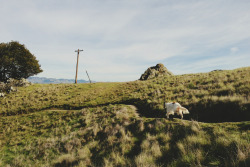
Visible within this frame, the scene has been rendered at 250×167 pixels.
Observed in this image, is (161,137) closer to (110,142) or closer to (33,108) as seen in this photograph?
(110,142)

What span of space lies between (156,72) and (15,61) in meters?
40.4

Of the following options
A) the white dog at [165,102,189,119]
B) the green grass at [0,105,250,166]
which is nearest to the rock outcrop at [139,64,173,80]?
the green grass at [0,105,250,166]

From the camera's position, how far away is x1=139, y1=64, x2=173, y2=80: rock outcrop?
1246 inches

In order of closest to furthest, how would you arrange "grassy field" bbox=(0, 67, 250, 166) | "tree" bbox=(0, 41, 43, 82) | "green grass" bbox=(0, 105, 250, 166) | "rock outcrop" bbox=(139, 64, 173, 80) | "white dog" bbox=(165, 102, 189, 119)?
"green grass" bbox=(0, 105, 250, 166) → "grassy field" bbox=(0, 67, 250, 166) → "white dog" bbox=(165, 102, 189, 119) → "rock outcrop" bbox=(139, 64, 173, 80) → "tree" bbox=(0, 41, 43, 82)

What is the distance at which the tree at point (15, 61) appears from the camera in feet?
109

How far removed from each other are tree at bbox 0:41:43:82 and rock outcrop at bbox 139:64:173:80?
34.6 meters

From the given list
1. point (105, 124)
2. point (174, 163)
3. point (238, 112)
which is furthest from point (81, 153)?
point (238, 112)

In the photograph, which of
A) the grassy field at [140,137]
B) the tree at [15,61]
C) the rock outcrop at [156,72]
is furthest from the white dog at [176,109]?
the tree at [15,61]

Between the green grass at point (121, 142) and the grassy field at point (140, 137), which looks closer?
the green grass at point (121, 142)

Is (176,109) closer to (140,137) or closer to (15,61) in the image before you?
(140,137)

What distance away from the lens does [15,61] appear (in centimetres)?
3469

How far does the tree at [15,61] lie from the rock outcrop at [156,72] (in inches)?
1364

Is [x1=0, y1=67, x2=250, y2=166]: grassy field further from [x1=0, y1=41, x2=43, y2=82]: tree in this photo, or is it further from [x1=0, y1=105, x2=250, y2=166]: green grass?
[x1=0, y1=41, x2=43, y2=82]: tree

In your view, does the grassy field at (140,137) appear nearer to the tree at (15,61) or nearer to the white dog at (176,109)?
the white dog at (176,109)
